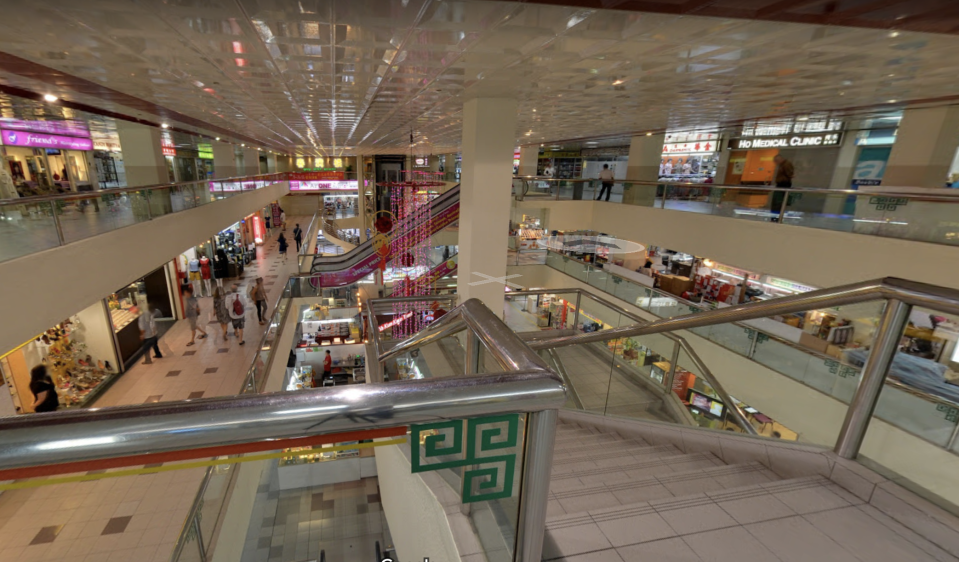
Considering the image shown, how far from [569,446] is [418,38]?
9.46ft

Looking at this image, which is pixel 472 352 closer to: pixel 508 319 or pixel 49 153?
pixel 508 319

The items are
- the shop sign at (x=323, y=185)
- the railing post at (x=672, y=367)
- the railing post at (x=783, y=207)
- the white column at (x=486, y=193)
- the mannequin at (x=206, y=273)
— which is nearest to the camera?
the railing post at (x=672, y=367)

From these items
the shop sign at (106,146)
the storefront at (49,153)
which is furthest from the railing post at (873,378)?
the shop sign at (106,146)

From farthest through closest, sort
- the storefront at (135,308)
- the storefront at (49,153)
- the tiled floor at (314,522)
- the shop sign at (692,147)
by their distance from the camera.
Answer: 1. the shop sign at (692,147)
2. the storefront at (49,153)
3. the storefront at (135,308)
4. the tiled floor at (314,522)

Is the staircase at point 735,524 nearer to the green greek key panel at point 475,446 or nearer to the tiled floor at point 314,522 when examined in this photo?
the green greek key panel at point 475,446

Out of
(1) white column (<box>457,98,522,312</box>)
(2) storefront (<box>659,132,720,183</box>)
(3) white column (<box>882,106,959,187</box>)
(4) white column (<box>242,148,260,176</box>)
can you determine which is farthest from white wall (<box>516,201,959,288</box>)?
(4) white column (<box>242,148,260,176</box>)

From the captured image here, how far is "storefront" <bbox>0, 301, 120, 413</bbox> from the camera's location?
638 cm

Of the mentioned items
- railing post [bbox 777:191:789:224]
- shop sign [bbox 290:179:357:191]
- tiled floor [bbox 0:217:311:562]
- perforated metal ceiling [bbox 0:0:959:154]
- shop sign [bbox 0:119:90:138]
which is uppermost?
perforated metal ceiling [bbox 0:0:959:154]

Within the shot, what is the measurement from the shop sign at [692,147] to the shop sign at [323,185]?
24874 mm

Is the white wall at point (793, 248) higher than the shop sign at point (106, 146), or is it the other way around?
the shop sign at point (106, 146)

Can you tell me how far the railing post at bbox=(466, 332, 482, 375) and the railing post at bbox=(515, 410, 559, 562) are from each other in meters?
0.43

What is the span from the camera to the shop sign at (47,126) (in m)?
10.3

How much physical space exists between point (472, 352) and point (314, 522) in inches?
306

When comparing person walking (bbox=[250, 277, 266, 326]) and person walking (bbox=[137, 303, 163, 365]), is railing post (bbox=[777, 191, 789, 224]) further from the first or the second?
person walking (bbox=[137, 303, 163, 365])
